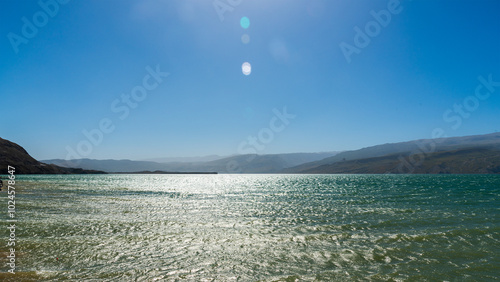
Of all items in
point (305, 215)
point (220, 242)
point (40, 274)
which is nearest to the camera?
point (40, 274)

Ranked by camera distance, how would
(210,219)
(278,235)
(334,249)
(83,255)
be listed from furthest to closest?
(210,219), (278,235), (334,249), (83,255)

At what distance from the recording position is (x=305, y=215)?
3212 cm

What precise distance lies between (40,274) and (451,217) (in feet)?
122

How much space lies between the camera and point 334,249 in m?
18.2

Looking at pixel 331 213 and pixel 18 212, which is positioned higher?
pixel 18 212

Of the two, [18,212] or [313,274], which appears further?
[18,212]

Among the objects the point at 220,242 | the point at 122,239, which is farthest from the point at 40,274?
the point at 220,242

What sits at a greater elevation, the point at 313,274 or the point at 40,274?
the point at 40,274

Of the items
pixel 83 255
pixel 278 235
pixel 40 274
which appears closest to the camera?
pixel 40 274

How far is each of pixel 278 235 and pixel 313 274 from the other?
8.31 meters

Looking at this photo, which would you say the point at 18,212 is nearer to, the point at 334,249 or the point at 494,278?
the point at 334,249

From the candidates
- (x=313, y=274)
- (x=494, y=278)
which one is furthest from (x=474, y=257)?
(x=313, y=274)

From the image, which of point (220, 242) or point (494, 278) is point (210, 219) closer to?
point (220, 242)

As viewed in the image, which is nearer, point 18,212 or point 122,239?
point 122,239
